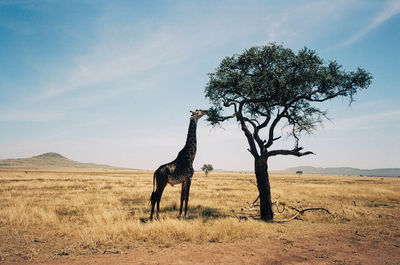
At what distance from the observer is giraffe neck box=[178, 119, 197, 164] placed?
1033cm

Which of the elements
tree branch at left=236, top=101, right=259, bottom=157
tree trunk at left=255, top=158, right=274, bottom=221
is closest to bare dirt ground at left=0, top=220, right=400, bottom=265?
tree trunk at left=255, top=158, right=274, bottom=221

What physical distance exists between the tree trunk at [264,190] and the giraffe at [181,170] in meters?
3.83

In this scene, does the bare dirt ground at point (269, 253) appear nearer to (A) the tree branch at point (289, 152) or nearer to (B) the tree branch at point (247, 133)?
(A) the tree branch at point (289, 152)

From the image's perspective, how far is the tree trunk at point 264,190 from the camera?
474 inches

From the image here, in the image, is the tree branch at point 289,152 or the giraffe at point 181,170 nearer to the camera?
the giraffe at point 181,170

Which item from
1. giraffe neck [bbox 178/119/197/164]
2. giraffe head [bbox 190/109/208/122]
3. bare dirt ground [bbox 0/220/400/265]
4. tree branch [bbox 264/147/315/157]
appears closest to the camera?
bare dirt ground [bbox 0/220/400/265]

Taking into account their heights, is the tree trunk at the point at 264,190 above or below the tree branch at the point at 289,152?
below

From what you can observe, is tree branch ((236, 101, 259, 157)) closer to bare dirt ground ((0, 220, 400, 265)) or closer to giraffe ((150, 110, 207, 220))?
giraffe ((150, 110, 207, 220))

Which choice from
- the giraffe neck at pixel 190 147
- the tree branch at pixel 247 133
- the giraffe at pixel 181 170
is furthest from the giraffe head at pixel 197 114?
the tree branch at pixel 247 133

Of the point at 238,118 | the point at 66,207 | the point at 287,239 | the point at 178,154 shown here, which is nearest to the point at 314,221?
the point at 287,239

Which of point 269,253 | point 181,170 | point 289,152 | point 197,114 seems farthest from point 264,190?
point 269,253

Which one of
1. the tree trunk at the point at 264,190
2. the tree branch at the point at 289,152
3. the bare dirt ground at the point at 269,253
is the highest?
the tree branch at the point at 289,152

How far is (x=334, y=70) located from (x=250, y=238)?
9751 mm

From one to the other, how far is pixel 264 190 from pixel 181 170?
189 inches
